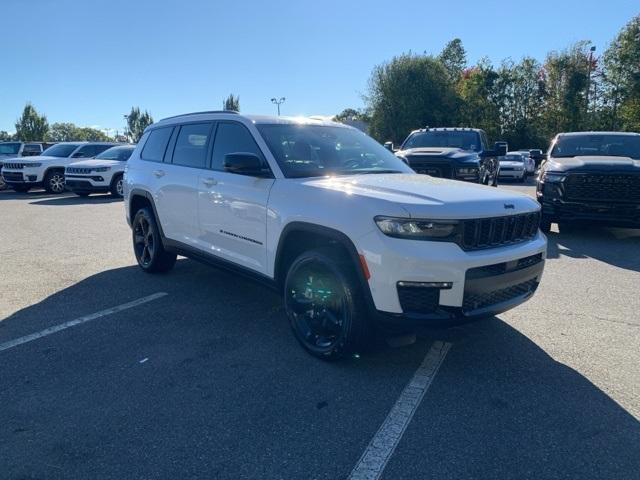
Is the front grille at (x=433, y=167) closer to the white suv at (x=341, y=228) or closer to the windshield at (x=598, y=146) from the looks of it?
the windshield at (x=598, y=146)

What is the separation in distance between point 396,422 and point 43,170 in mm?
17142

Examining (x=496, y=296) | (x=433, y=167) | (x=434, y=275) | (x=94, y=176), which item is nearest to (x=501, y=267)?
(x=496, y=296)

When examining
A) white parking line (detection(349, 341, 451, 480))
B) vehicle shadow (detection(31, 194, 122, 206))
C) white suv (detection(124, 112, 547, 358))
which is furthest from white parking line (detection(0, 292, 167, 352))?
vehicle shadow (detection(31, 194, 122, 206))

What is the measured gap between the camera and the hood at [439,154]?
33.4 feet

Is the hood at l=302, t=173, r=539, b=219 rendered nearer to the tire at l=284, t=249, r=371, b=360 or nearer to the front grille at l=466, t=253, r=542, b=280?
the front grille at l=466, t=253, r=542, b=280

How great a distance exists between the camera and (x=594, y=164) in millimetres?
7988

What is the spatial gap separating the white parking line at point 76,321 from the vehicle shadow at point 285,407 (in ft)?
0.42

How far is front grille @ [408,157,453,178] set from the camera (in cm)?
1009

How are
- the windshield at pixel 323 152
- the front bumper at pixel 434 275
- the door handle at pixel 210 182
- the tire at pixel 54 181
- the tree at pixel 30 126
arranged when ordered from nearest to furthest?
1. the front bumper at pixel 434 275
2. the windshield at pixel 323 152
3. the door handle at pixel 210 182
4. the tire at pixel 54 181
5. the tree at pixel 30 126

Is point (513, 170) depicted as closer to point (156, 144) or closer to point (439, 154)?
point (439, 154)

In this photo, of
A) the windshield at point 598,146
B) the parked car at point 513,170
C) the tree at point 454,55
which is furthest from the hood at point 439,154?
the tree at point 454,55

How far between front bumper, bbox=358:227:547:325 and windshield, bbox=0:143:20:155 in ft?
71.3

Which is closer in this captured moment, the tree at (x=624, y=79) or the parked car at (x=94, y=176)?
the parked car at (x=94, y=176)

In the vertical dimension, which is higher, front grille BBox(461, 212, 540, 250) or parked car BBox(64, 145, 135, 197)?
front grille BBox(461, 212, 540, 250)
